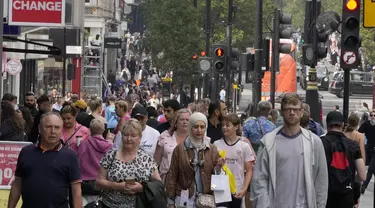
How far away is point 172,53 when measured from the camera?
58656 millimetres

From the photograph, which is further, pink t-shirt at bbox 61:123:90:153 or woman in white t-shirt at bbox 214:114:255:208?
pink t-shirt at bbox 61:123:90:153

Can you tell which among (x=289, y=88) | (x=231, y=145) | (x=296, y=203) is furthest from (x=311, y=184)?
(x=289, y=88)

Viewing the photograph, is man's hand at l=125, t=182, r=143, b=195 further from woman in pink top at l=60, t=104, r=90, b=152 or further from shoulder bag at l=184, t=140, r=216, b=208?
woman in pink top at l=60, t=104, r=90, b=152

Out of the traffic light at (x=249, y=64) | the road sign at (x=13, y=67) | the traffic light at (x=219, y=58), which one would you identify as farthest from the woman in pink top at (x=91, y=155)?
the road sign at (x=13, y=67)

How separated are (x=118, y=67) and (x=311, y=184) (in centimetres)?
8535

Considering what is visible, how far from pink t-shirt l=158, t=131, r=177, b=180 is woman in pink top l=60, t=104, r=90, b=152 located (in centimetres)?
127

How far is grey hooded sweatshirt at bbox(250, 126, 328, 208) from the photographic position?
10.5 m

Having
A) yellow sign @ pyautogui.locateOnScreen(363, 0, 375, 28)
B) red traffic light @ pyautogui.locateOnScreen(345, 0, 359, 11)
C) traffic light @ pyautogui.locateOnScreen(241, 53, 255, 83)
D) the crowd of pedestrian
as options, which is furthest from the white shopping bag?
traffic light @ pyautogui.locateOnScreen(241, 53, 255, 83)

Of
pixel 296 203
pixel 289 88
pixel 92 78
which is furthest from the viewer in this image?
pixel 92 78

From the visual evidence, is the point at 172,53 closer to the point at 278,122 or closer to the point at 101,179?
the point at 278,122

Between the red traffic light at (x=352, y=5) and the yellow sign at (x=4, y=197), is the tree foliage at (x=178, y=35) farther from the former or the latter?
the yellow sign at (x=4, y=197)

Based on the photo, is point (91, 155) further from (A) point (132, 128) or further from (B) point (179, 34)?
(B) point (179, 34)

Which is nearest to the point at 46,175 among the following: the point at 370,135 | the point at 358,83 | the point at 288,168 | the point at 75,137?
the point at 288,168

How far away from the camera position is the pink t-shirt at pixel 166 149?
14.3 metres
